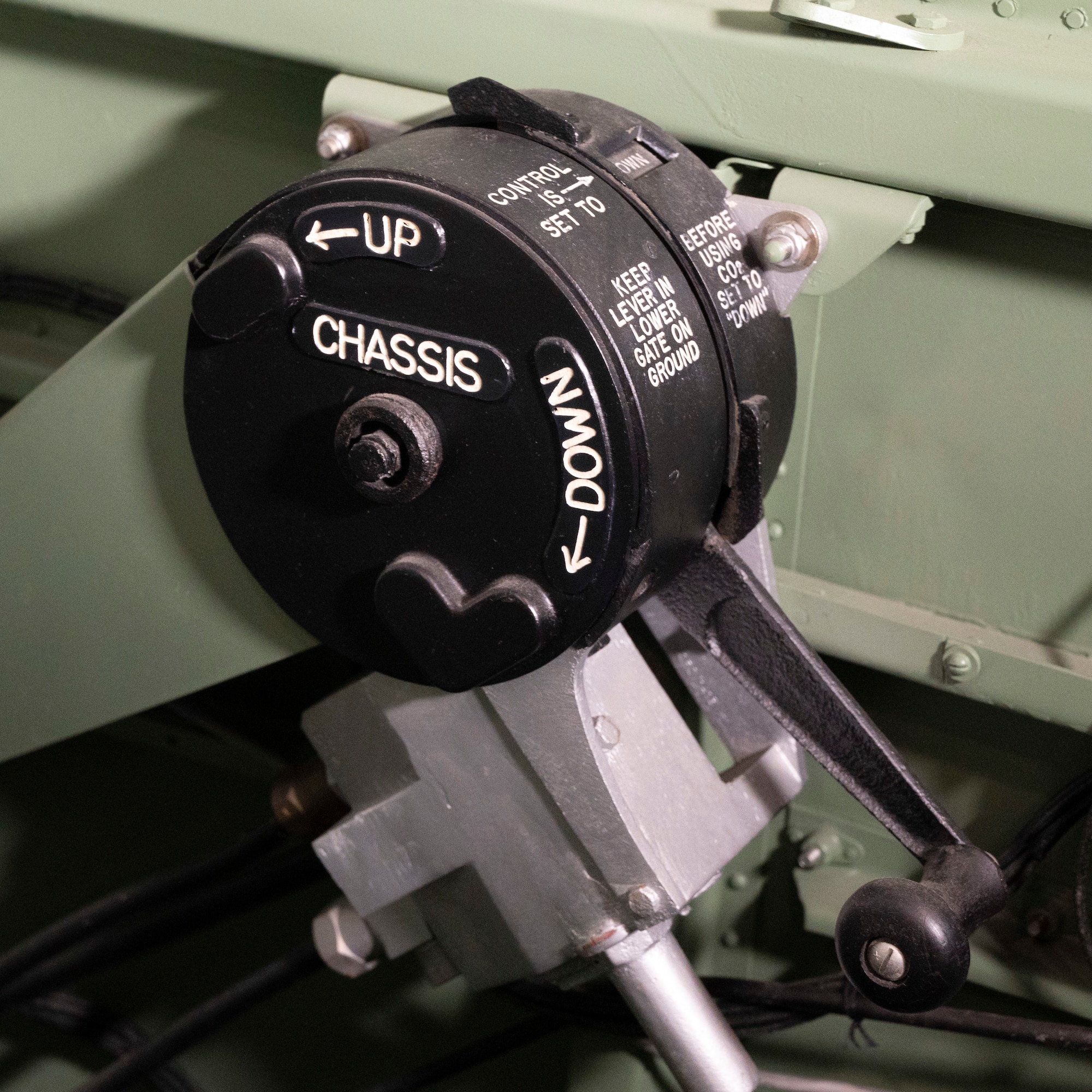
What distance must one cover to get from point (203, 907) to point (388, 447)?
0.78m

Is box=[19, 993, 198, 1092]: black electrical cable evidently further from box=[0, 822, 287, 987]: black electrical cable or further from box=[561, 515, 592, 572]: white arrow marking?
box=[561, 515, 592, 572]: white arrow marking

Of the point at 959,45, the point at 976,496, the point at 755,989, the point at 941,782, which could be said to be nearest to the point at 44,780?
the point at 755,989

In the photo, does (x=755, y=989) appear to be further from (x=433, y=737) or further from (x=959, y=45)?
(x=959, y=45)

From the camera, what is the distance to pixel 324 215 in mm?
682

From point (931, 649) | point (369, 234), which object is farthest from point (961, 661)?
point (369, 234)

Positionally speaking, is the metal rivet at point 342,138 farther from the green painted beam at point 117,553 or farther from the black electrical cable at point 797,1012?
the black electrical cable at point 797,1012

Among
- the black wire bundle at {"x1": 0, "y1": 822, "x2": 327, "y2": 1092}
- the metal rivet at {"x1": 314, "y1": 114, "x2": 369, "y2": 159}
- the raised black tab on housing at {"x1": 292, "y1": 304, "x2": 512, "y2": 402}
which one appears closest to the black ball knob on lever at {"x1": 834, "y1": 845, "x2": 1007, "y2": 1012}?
the raised black tab on housing at {"x1": 292, "y1": 304, "x2": 512, "y2": 402}

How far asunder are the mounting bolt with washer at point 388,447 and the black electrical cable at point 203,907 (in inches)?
27.2

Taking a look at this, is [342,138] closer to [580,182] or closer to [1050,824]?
[580,182]

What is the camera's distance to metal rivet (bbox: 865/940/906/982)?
2.27 ft

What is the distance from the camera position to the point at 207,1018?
128 cm

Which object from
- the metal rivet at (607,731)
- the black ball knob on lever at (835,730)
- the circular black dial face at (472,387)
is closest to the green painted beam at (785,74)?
the circular black dial face at (472,387)

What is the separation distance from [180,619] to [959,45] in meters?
0.62

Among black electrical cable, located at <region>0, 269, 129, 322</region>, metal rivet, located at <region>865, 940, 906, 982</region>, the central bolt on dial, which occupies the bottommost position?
metal rivet, located at <region>865, 940, 906, 982</region>
